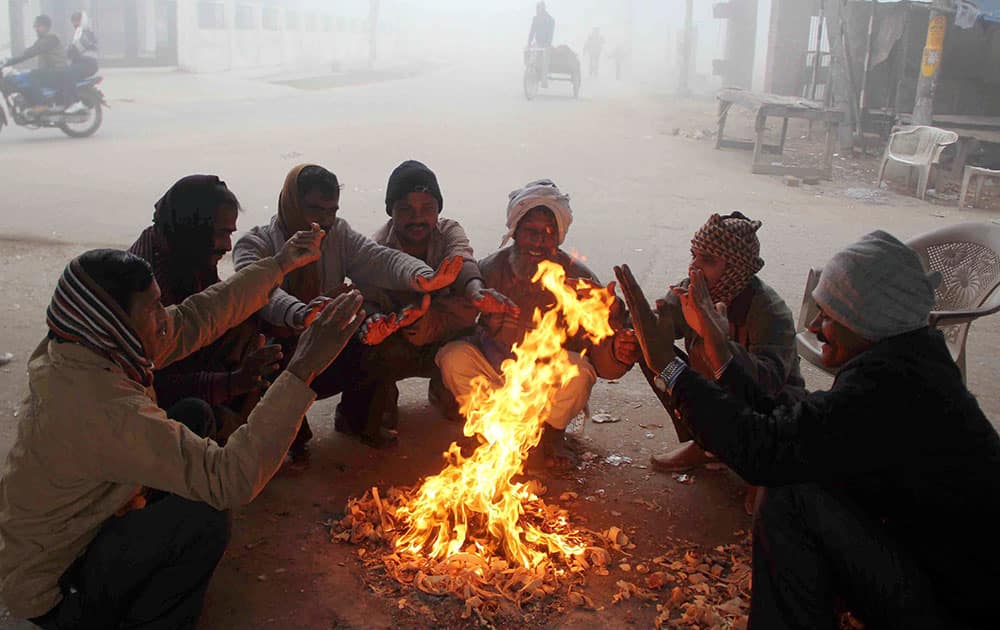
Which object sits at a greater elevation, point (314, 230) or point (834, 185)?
point (314, 230)

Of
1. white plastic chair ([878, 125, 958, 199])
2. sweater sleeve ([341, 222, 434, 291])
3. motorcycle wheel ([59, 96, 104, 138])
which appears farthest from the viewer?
motorcycle wheel ([59, 96, 104, 138])

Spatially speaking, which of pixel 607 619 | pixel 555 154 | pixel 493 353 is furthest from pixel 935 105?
pixel 607 619

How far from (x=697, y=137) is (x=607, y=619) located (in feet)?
54.4

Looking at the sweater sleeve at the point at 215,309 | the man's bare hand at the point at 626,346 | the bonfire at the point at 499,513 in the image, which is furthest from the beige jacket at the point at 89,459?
the man's bare hand at the point at 626,346

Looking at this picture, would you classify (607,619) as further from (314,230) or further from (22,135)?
(22,135)

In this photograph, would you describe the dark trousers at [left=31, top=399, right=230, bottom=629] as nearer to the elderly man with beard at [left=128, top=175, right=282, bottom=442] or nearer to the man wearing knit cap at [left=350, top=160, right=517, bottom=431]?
the elderly man with beard at [left=128, top=175, right=282, bottom=442]

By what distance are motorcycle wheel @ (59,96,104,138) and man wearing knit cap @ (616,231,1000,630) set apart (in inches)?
599

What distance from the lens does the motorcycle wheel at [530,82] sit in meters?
25.0

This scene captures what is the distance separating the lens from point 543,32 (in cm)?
→ 2494

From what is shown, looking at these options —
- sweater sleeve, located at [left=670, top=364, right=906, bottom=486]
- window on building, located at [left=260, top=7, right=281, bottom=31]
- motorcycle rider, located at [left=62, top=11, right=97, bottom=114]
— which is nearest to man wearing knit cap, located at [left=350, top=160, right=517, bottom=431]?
sweater sleeve, located at [left=670, top=364, right=906, bottom=486]

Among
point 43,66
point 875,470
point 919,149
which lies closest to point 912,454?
point 875,470

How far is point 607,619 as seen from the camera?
317 cm

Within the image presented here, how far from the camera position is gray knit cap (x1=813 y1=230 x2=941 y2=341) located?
2.57m

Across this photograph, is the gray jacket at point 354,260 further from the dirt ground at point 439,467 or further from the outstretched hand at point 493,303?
the dirt ground at point 439,467
